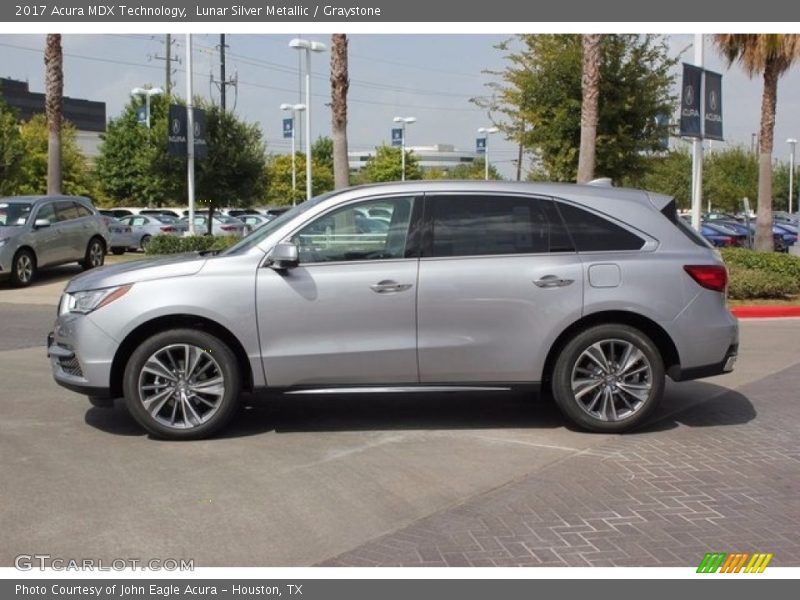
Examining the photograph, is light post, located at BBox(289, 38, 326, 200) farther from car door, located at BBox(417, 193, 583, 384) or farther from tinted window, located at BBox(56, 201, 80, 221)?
car door, located at BBox(417, 193, 583, 384)

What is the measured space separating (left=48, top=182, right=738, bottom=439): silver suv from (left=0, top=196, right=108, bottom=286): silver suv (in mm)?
11439

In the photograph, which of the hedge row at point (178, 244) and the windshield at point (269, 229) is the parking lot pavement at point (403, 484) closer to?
the windshield at point (269, 229)

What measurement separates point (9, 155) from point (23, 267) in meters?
22.5

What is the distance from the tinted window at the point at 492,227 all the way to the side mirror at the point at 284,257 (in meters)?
1.02

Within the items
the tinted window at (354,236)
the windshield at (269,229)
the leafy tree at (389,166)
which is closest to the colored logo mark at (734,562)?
the tinted window at (354,236)

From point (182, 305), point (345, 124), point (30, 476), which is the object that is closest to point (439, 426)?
point (182, 305)

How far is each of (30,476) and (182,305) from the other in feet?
4.93

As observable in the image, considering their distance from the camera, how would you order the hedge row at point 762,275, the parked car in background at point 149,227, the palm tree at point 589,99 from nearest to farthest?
the hedge row at point 762,275, the palm tree at point 589,99, the parked car in background at point 149,227

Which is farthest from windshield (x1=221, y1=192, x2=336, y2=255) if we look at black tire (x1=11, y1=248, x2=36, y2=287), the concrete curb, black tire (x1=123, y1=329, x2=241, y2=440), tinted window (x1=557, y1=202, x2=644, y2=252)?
black tire (x1=11, y1=248, x2=36, y2=287)

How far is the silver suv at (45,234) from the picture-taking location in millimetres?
17422

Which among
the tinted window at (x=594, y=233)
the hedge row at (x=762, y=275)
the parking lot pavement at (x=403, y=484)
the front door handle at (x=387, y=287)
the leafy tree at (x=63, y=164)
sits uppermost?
the leafy tree at (x=63, y=164)

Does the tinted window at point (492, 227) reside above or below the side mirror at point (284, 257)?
above

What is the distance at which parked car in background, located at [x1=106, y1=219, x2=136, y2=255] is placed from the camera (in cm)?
3156

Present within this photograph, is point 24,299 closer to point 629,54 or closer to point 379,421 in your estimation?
point 379,421
